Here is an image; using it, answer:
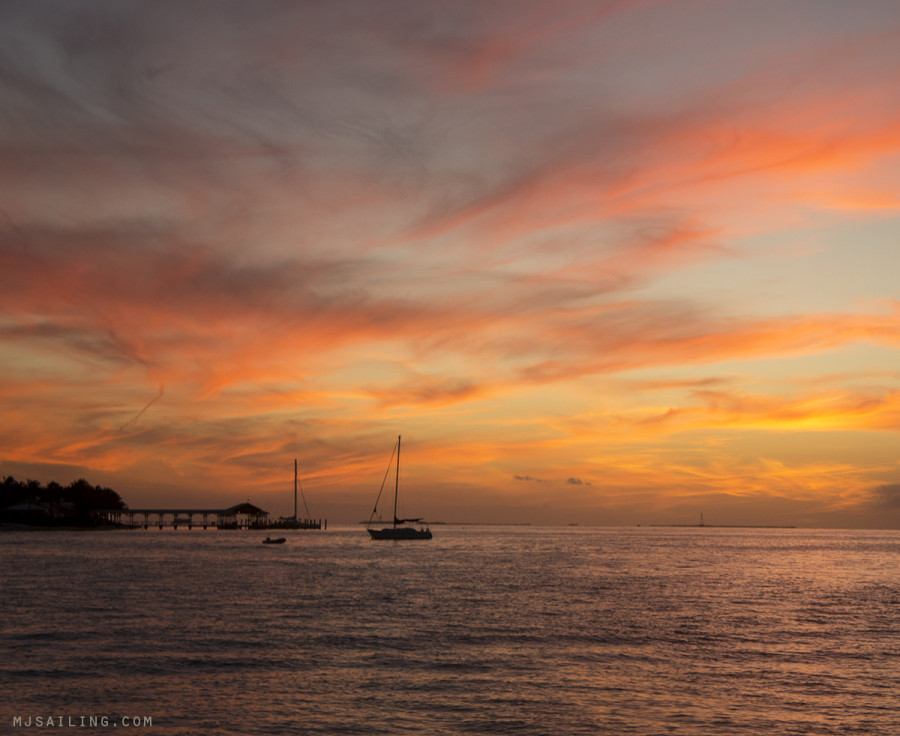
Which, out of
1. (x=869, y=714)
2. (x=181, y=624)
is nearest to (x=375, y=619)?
(x=181, y=624)

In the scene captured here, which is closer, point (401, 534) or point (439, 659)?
point (439, 659)

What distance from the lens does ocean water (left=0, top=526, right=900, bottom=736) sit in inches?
1003

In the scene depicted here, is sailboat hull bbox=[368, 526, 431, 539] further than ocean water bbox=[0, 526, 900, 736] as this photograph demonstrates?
Yes

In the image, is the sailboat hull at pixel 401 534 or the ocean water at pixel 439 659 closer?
the ocean water at pixel 439 659

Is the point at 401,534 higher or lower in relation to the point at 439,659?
lower

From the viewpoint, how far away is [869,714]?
26594 mm

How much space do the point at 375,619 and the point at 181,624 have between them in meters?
11.1

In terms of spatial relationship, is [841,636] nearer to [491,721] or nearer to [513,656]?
[513,656]

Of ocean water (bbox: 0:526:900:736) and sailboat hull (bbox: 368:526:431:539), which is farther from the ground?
ocean water (bbox: 0:526:900:736)

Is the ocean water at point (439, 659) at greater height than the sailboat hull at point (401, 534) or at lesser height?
greater

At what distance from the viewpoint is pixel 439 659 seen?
116 feet

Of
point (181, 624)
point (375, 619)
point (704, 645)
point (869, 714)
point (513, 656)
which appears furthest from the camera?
point (375, 619)

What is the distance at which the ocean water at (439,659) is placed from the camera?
25.5 m

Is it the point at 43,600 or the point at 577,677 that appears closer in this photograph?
the point at 577,677
